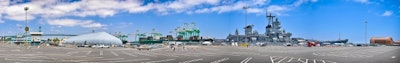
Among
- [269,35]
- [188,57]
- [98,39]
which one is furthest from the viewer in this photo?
[269,35]

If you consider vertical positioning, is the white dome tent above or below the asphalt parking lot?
above

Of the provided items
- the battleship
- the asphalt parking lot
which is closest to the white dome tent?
the battleship

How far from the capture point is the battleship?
273ft

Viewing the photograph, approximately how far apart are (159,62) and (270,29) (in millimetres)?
71363

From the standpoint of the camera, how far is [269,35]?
286 ft

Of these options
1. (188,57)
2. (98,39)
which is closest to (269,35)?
(98,39)

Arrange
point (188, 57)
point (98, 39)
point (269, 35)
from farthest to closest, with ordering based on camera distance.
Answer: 1. point (269, 35)
2. point (98, 39)
3. point (188, 57)

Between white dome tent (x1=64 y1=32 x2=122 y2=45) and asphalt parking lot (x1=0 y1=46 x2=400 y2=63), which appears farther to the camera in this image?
white dome tent (x1=64 y1=32 x2=122 y2=45)

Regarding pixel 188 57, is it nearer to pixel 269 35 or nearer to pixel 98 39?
pixel 98 39

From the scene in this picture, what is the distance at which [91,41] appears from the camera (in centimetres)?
7050

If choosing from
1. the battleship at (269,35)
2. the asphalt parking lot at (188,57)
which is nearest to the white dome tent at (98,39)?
the battleship at (269,35)

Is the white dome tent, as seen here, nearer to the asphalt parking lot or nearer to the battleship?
the battleship

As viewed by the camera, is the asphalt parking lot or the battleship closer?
the asphalt parking lot

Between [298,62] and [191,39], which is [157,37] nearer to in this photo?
[191,39]
